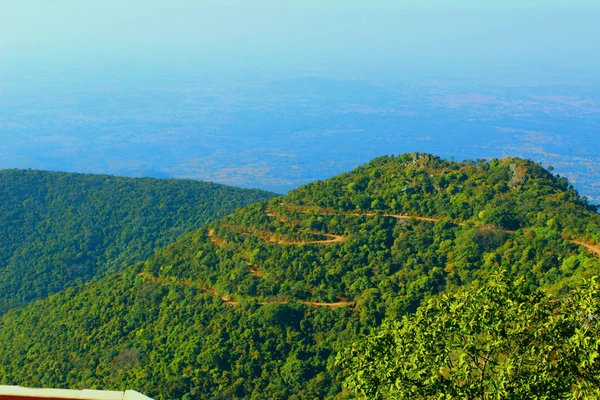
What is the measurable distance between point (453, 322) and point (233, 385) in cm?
1464

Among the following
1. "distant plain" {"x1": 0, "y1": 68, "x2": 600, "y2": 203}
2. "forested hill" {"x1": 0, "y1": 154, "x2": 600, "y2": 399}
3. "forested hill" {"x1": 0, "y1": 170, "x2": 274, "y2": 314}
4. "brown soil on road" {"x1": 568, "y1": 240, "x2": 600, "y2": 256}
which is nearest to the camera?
"forested hill" {"x1": 0, "y1": 154, "x2": 600, "y2": 399}

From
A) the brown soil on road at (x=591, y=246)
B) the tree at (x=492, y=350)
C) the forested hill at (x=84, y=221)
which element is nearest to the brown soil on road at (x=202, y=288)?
the brown soil on road at (x=591, y=246)

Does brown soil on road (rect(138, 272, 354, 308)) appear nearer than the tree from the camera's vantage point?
No

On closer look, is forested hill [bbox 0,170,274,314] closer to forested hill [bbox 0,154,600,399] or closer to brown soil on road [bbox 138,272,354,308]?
forested hill [bbox 0,154,600,399]

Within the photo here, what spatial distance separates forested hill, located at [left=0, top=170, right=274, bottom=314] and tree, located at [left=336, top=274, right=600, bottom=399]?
32.4 m

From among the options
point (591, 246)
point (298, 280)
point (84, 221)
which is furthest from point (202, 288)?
point (84, 221)

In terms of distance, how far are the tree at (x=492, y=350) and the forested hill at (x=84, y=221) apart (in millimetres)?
32393

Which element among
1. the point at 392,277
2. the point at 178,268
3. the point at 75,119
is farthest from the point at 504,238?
the point at 75,119

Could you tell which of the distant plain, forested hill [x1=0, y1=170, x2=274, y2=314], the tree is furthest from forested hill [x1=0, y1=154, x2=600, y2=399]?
the distant plain

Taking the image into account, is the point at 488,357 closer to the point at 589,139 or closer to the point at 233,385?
the point at 233,385

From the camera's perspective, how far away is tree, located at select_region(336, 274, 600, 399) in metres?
6.54

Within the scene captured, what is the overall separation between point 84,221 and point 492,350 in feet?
127

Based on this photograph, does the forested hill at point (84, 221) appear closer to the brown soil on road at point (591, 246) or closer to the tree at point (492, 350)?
the brown soil on road at point (591, 246)

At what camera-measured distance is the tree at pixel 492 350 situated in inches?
257
